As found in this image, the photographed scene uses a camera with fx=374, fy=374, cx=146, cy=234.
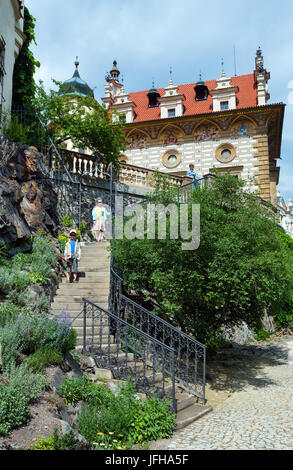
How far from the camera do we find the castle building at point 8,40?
11.9 meters

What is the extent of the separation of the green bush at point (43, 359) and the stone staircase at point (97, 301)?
112 centimetres

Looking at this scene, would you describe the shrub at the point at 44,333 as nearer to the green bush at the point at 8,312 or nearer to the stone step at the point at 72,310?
the green bush at the point at 8,312

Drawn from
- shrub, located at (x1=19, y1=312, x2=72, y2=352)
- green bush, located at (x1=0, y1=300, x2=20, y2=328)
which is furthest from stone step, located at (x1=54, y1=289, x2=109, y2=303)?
shrub, located at (x1=19, y1=312, x2=72, y2=352)

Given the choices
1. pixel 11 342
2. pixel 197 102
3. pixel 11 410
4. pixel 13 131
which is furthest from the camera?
pixel 197 102

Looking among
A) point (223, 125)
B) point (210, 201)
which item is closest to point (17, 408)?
point (210, 201)

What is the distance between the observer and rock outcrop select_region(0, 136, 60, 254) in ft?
29.3

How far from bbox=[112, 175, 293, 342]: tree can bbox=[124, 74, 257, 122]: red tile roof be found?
20951 millimetres

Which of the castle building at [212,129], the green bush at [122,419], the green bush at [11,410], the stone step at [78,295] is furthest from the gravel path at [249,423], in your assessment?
the castle building at [212,129]

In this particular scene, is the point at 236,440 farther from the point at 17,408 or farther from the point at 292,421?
the point at 17,408

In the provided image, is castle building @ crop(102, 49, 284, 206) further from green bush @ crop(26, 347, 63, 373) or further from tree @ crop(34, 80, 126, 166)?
green bush @ crop(26, 347, 63, 373)

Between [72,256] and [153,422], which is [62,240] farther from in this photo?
[153,422]

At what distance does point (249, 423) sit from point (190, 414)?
0.97m

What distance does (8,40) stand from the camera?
12445 mm

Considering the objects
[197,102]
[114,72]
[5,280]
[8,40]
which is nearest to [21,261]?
[5,280]
